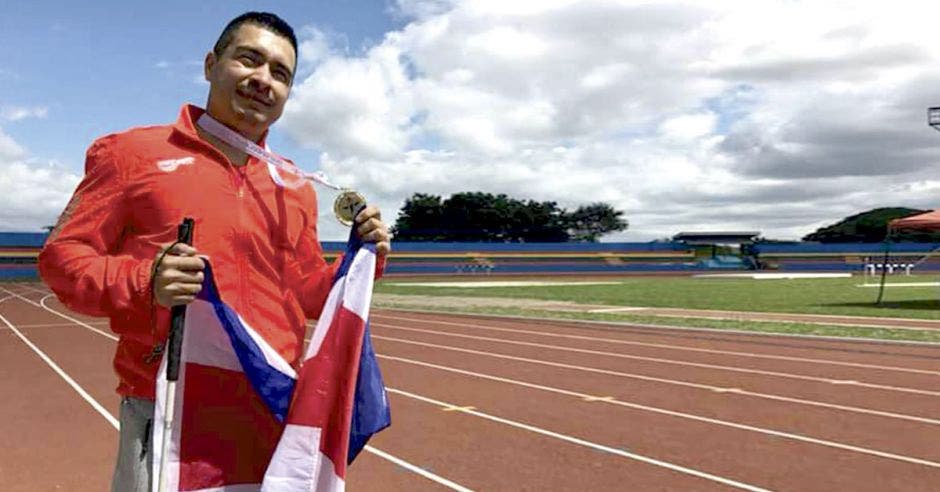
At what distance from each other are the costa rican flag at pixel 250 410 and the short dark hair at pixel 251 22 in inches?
24.8

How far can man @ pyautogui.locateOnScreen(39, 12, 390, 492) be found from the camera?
5.49 ft

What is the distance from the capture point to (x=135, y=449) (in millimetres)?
1805

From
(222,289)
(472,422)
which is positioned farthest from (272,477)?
(472,422)

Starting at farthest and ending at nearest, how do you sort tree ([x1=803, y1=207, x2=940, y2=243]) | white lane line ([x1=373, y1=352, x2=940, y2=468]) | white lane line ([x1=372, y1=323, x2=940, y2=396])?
tree ([x1=803, y1=207, x2=940, y2=243])
white lane line ([x1=372, y1=323, x2=940, y2=396])
white lane line ([x1=373, y1=352, x2=940, y2=468])

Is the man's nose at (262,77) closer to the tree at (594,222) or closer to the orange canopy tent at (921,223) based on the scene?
the orange canopy tent at (921,223)

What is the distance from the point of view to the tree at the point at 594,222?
93.2 meters

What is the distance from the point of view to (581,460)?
5234 mm

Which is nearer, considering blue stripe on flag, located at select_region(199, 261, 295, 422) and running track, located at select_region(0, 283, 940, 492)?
blue stripe on flag, located at select_region(199, 261, 295, 422)

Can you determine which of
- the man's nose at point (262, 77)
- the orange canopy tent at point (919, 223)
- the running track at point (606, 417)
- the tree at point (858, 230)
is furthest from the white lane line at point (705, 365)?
the tree at point (858, 230)

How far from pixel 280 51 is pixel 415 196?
278 feet

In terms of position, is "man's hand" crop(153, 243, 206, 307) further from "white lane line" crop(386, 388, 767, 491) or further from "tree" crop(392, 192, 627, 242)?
"tree" crop(392, 192, 627, 242)

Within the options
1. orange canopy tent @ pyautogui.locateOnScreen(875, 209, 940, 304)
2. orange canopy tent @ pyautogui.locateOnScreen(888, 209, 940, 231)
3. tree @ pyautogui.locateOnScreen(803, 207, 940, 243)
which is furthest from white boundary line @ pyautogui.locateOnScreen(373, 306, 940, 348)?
tree @ pyautogui.locateOnScreen(803, 207, 940, 243)

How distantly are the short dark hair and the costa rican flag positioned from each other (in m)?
0.63

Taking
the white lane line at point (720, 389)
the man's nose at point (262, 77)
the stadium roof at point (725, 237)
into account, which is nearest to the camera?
A: the man's nose at point (262, 77)
